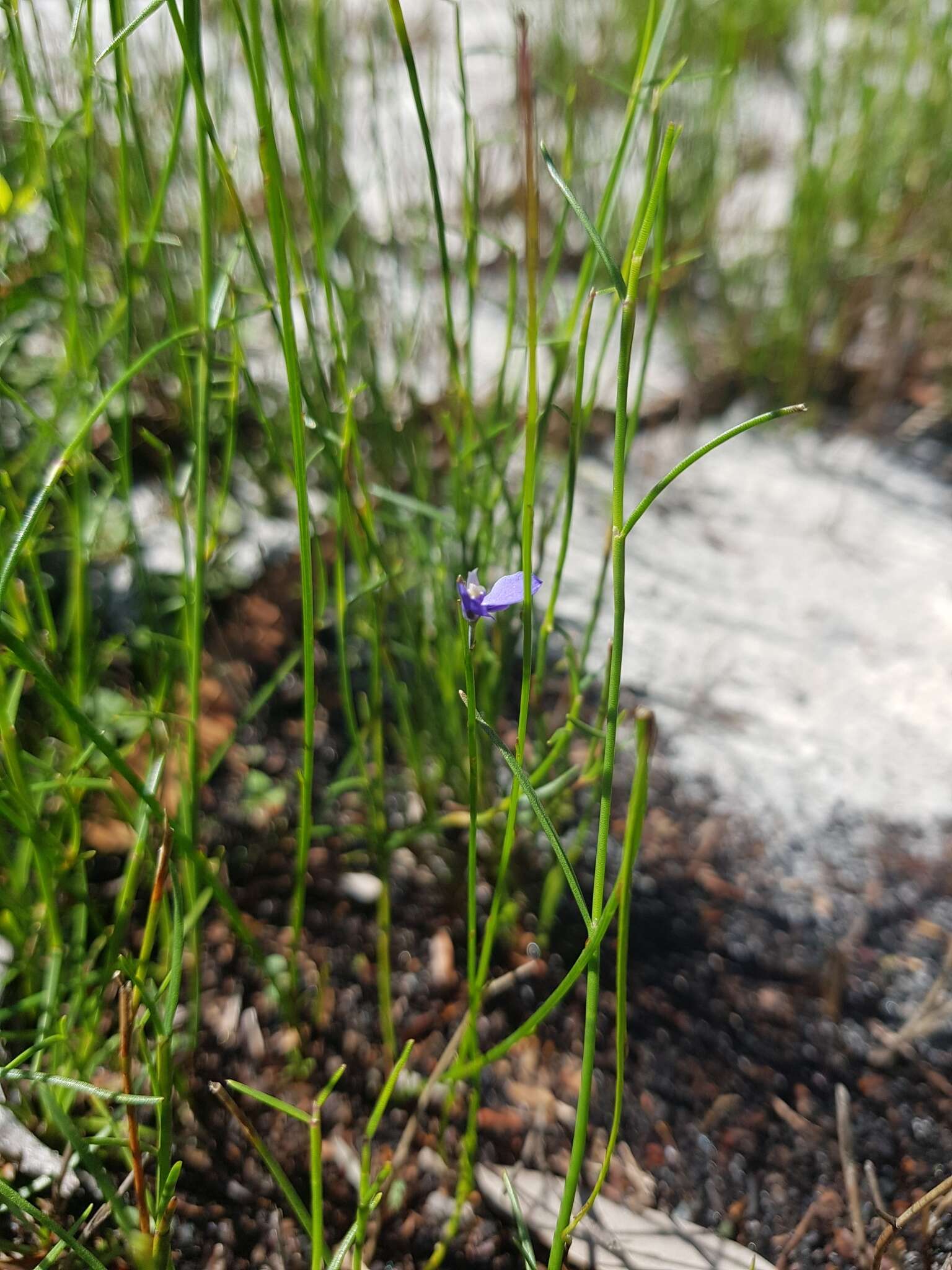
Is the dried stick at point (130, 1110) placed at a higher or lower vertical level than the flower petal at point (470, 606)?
lower

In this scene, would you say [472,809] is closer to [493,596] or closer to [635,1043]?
[493,596]

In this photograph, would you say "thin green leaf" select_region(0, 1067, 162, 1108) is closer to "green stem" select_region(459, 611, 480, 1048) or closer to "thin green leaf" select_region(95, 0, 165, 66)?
"green stem" select_region(459, 611, 480, 1048)

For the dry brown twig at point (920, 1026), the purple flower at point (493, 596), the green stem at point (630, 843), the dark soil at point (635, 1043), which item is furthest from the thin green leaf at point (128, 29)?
the dry brown twig at point (920, 1026)

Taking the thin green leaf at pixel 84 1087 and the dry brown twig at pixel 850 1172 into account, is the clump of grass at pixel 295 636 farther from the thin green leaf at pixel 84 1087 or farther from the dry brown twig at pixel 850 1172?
the dry brown twig at pixel 850 1172

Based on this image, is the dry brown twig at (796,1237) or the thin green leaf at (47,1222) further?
the dry brown twig at (796,1237)

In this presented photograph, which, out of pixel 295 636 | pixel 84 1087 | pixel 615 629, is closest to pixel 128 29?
pixel 615 629

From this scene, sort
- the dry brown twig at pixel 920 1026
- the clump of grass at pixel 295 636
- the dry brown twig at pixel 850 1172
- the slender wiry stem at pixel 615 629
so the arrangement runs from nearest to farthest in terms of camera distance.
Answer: the slender wiry stem at pixel 615 629
the clump of grass at pixel 295 636
the dry brown twig at pixel 850 1172
the dry brown twig at pixel 920 1026

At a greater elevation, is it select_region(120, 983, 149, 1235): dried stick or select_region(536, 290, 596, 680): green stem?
select_region(536, 290, 596, 680): green stem

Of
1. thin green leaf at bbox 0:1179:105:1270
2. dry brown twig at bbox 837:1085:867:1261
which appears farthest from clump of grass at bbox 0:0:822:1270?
dry brown twig at bbox 837:1085:867:1261
